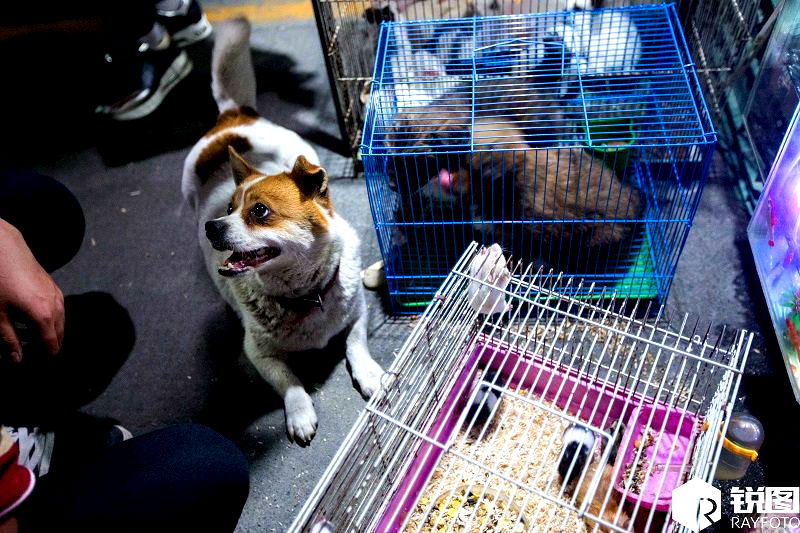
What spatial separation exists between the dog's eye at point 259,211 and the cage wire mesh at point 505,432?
21.3 inches

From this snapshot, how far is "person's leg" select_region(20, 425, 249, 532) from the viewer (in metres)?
1.17

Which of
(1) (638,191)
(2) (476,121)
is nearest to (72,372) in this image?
(2) (476,121)

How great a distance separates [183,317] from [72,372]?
435mm

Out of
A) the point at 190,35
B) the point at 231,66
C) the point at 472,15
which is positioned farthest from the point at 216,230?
the point at 190,35

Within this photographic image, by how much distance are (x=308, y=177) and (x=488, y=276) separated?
58cm

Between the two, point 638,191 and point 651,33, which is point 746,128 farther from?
point 638,191

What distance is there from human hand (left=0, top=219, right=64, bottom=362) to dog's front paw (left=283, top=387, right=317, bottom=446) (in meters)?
0.73

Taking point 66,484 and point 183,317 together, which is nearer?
point 66,484

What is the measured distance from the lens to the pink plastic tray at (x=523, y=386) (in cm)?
145

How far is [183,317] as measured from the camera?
2.32 metres

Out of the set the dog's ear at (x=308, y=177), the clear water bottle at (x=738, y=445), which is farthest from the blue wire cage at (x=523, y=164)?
the clear water bottle at (x=738, y=445)

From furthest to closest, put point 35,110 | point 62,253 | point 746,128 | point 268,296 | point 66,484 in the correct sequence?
1. point 35,110
2. point 746,128
3. point 62,253
4. point 268,296
5. point 66,484

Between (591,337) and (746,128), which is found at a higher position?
(746,128)

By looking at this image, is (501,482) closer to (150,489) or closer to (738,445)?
(738,445)
